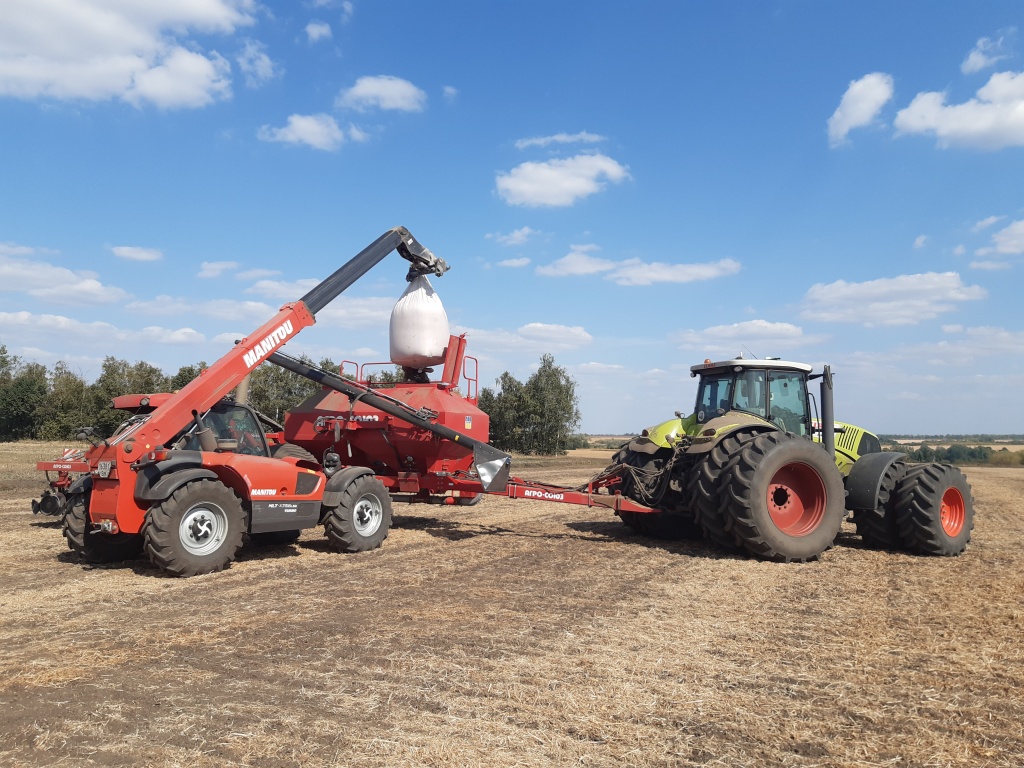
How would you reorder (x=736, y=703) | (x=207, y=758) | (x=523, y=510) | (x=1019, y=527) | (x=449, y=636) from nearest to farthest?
1. (x=207, y=758)
2. (x=736, y=703)
3. (x=449, y=636)
4. (x=1019, y=527)
5. (x=523, y=510)

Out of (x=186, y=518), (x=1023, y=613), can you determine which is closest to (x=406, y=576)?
(x=186, y=518)

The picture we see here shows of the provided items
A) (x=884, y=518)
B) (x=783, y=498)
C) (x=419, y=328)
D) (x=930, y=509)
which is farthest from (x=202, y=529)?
(x=930, y=509)

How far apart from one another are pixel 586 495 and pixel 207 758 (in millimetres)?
7116

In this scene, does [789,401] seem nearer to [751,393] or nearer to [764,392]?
[764,392]

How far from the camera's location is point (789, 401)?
1062cm

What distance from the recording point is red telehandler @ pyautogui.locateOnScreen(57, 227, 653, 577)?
298 inches

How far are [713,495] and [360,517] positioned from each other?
448cm

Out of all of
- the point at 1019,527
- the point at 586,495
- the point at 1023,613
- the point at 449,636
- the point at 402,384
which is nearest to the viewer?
the point at 449,636

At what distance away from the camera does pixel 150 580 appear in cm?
744

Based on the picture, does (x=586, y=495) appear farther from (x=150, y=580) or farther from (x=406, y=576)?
(x=150, y=580)

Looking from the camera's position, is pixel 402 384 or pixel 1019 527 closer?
pixel 402 384

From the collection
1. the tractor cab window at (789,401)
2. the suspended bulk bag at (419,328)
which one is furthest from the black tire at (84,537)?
the tractor cab window at (789,401)

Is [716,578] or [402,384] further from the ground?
[402,384]

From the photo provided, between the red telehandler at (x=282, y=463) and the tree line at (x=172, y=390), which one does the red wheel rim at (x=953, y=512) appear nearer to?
the red telehandler at (x=282, y=463)
